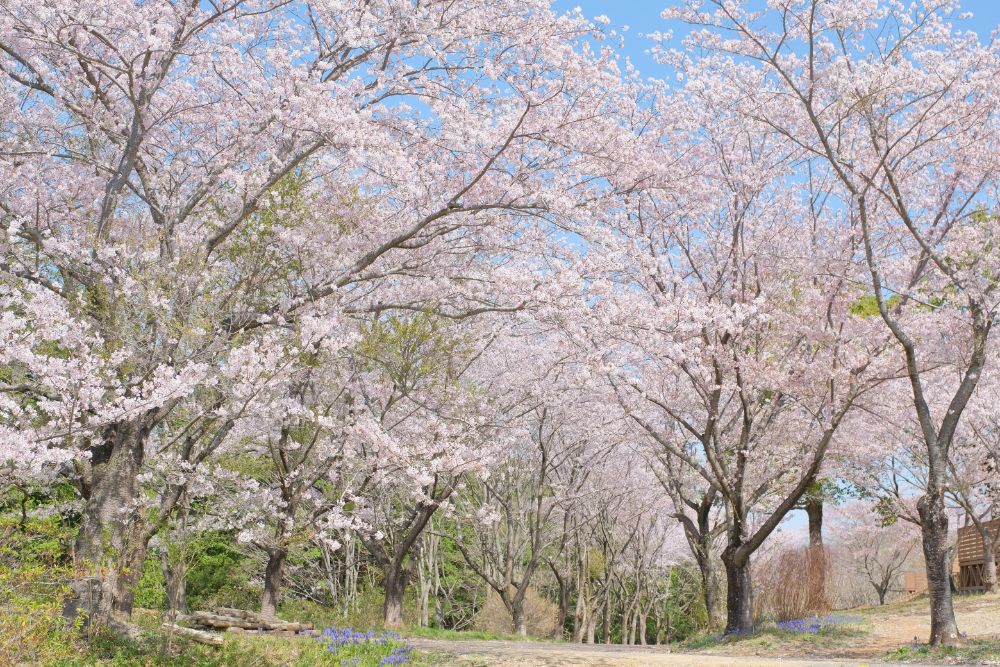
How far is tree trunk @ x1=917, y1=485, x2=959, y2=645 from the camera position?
10383 millimetres

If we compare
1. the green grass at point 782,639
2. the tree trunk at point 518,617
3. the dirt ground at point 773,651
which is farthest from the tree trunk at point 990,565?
the tree trunk at point 518,617

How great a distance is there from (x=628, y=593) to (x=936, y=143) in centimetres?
2225

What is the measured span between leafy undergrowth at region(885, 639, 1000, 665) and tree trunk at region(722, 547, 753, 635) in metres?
2.92

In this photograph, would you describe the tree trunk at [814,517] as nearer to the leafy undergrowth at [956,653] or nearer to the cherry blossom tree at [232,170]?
the leafy undergrowth at [956,653]

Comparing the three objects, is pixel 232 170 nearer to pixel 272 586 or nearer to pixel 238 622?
pixel 238 622

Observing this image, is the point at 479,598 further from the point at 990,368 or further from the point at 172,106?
the point at 172,106

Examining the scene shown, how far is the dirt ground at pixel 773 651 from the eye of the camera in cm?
899

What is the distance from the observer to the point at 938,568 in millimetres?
10625

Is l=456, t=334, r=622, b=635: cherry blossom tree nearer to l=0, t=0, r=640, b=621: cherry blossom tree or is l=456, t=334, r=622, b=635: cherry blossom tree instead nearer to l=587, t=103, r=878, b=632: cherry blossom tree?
l=587, t=103, r=878, b=632: cherry blossom tree

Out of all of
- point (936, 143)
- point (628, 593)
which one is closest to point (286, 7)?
point (936, 143)

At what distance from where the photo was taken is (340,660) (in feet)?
29.6

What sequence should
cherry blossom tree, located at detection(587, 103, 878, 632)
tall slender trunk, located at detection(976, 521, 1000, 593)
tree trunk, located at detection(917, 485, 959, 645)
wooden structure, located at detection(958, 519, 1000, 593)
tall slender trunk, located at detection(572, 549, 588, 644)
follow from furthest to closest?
tall slender trunk, located at detection(572, 549, 588, 644), wooden structure, located at detection(958, 519, 1000, 593), tall slender trunk, located at detection(976, 521, 1000, 593), cherry blossom tree, located at detection(587, 103, 878, 632), tree trunk, located at detection(917, 485, 959, 645)

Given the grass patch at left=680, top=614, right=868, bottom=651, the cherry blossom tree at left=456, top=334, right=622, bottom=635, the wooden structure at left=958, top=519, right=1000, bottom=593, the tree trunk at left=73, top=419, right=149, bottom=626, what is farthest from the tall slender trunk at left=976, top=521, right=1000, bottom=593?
the tree trunk at left=73, top=419, right=149, bottom=626

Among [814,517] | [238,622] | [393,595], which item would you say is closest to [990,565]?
[814,517]
